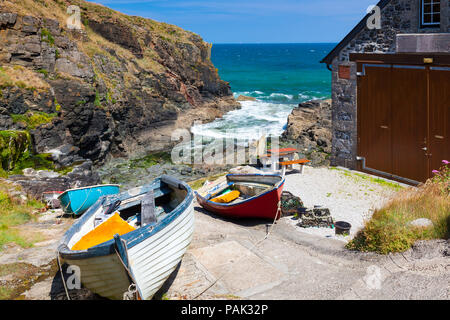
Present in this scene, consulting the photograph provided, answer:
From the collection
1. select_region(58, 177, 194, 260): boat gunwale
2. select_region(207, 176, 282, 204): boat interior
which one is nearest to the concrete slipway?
select_region(58, 177, 194, 260): boat gunwale

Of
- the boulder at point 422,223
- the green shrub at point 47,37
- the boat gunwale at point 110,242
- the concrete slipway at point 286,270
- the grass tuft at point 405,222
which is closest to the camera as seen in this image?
the boat gunwale at point 110,242

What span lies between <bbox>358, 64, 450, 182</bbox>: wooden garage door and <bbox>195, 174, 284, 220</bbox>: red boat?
4.14 meters

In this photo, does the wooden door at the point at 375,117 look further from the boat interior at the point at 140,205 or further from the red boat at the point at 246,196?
the boat interior at the point at 140,205

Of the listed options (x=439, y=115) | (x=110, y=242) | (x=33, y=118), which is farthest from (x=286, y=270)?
(x=33, y=118)

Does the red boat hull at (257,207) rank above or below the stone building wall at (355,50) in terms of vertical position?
below

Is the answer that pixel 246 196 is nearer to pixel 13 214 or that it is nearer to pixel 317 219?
pixel 317 219

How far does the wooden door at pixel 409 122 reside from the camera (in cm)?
1298

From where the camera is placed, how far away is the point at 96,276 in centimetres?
675

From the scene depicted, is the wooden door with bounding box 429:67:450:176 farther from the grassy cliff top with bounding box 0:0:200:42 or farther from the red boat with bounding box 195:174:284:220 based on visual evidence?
the grassy cliff top with bounding box 0:0:200:42

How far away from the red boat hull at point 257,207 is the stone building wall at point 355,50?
5.06m

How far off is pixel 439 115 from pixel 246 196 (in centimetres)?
594

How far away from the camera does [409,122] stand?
13.4 m

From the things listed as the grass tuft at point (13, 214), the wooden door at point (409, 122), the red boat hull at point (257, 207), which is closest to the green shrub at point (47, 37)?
the grass tuft at point (13, 214)
